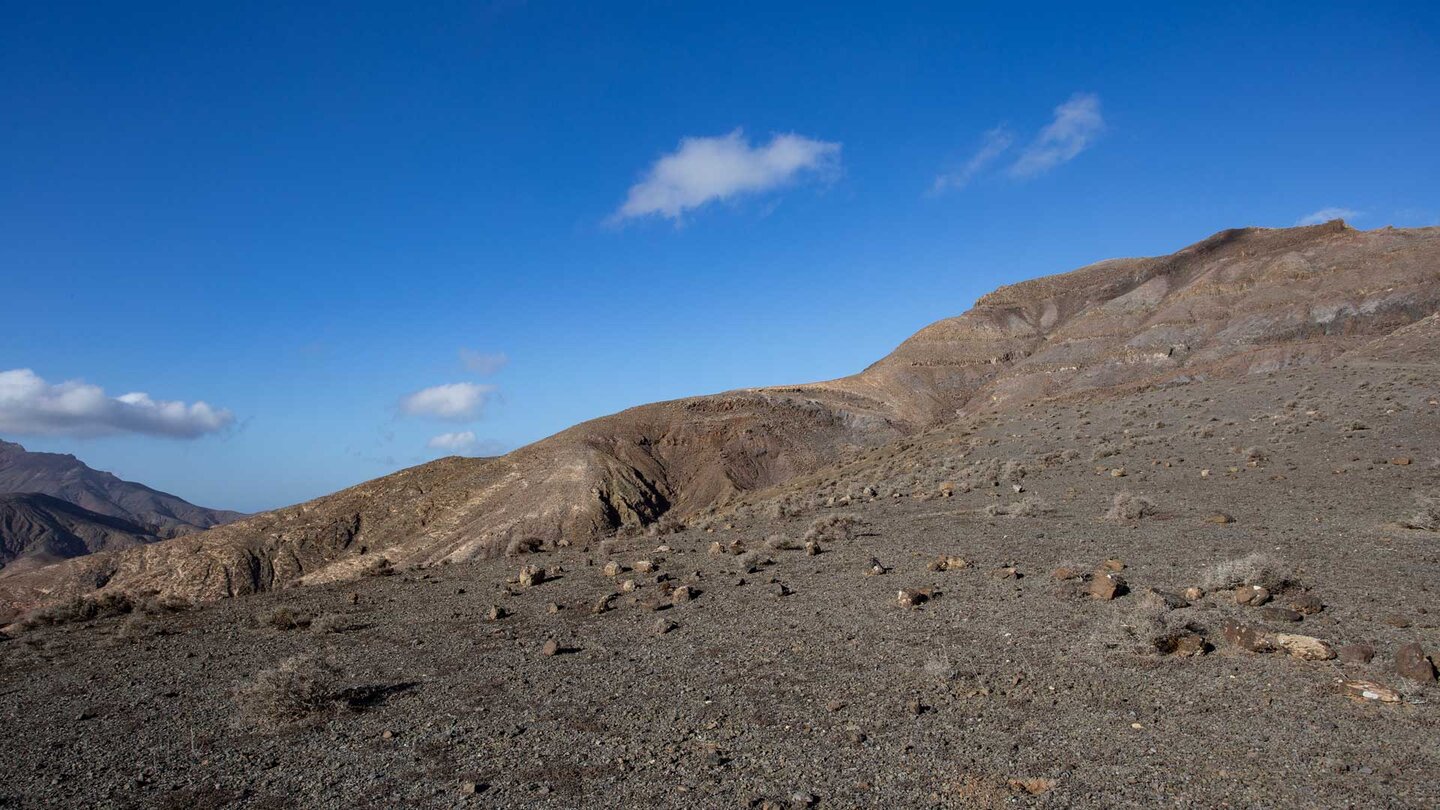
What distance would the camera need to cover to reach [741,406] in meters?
52.4

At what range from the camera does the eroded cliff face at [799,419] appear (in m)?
37.0

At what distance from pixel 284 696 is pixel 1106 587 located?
1014 centimetres

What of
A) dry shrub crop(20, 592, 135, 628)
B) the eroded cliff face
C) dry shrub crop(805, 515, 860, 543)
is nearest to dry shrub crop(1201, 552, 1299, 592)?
dry shrub crop(805, 515, 860, 543)

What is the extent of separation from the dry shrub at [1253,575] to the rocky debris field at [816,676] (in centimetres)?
Result: 3

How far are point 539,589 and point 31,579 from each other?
4318cm

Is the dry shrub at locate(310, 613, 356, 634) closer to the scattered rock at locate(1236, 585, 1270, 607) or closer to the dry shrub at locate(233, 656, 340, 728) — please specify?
the dry shrub at locate(233, 656, 340, 728)

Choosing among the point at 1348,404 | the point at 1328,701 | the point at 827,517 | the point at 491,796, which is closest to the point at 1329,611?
the point at 1328,701

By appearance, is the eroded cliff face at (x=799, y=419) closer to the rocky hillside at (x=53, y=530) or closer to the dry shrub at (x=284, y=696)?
the dry shrub at (x=284, y=696)

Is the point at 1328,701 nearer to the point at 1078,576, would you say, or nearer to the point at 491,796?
the point at 1078,576

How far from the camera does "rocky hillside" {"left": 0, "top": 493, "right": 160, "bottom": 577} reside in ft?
360

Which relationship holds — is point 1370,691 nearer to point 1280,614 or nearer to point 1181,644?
point 1181,644

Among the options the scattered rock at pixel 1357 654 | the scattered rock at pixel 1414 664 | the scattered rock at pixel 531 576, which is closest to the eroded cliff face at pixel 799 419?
the scattered rock at pixel 531 576

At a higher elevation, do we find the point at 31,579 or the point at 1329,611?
the point at 31,579

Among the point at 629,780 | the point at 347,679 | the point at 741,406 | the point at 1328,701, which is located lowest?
the point at 1328,701
